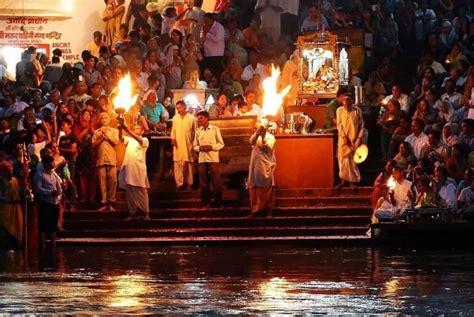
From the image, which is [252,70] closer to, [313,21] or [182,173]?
[313,21]

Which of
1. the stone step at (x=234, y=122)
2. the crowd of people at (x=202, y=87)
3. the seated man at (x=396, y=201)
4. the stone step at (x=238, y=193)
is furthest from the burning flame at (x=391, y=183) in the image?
the stone step at (x=234, y=122)

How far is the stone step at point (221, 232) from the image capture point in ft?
85.1

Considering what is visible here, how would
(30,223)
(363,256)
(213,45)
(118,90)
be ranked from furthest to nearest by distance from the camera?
1. (213,45)
2. (118,90)
3. (30,223)
4. (363,256)

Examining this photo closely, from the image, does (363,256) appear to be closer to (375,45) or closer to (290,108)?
(290,108)

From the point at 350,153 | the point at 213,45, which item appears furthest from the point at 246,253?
the point at 213,45

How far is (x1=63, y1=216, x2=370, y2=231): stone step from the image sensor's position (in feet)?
86.4

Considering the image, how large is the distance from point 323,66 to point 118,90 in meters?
4.41

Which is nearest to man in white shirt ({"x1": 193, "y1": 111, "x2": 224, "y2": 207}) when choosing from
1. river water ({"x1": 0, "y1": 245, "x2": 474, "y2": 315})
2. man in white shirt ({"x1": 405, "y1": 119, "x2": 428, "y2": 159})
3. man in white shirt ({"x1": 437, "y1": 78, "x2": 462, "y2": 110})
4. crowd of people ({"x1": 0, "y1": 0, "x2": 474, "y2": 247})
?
crowd of people ({"x1": 0, "y1": 0, "x2": 474, "y2": 247})

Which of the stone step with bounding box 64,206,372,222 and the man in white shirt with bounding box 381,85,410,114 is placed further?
the man in white shirt with bounding box 381,85,410,114

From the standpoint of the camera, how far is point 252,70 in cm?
3319

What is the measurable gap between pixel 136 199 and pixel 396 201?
4.91m

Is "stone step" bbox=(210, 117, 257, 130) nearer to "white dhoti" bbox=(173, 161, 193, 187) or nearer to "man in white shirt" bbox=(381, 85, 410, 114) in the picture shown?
"white dhoti" bbox=(173, 161, 193, 187)

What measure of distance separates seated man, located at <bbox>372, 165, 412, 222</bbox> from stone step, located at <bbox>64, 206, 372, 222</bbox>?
1.36 metres

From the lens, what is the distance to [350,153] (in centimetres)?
2756
